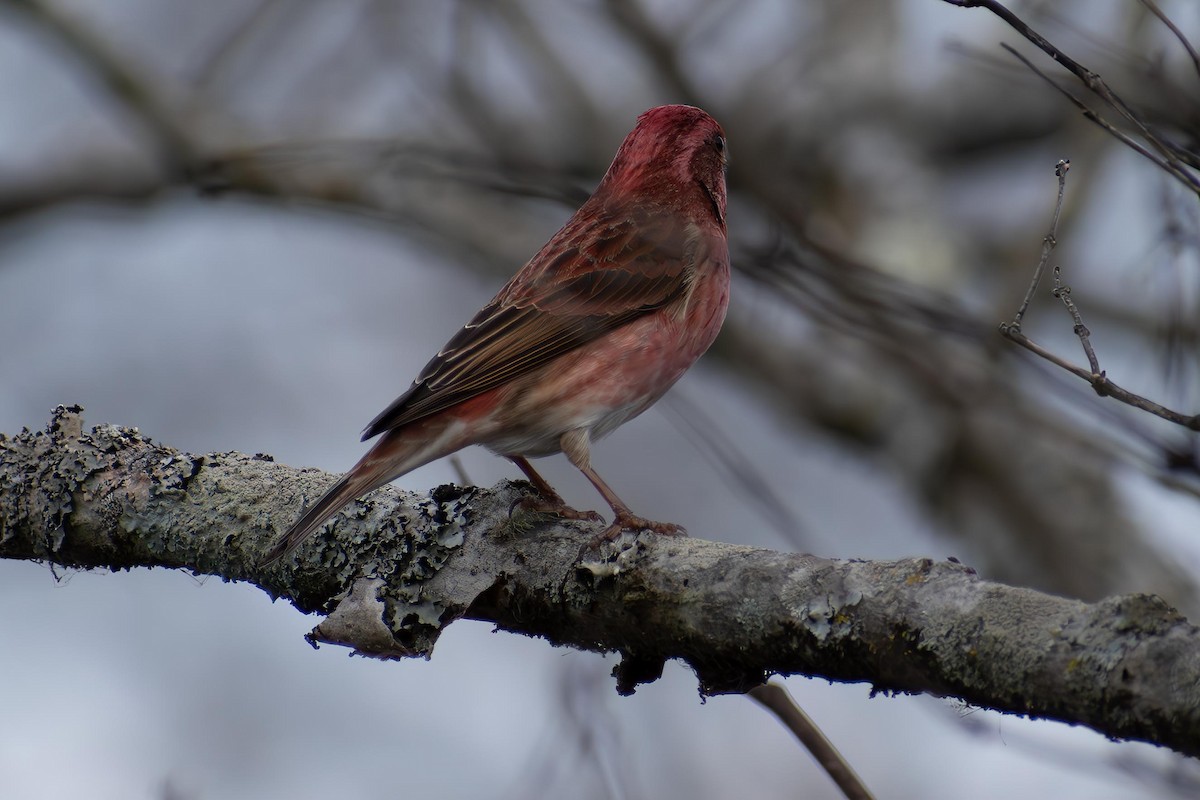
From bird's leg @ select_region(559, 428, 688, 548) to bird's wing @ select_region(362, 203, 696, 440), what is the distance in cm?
35

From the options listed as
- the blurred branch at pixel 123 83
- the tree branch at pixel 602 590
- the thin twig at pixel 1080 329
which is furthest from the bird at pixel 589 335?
the blurred branch at pixel 123 83

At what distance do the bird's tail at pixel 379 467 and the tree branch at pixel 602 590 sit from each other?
8 centimetres

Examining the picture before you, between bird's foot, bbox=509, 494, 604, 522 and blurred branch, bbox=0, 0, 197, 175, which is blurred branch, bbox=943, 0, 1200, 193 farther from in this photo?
blurred branch, bbox=0, 0, 197, 175

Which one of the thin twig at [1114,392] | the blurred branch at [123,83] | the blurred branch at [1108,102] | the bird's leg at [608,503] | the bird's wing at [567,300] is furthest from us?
the blurred branch at [123,83]

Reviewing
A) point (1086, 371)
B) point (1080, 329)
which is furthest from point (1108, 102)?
point (1086, 371)

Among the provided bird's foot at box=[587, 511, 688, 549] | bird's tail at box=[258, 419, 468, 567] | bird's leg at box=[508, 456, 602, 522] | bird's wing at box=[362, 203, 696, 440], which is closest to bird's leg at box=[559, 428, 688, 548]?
bird's foot at box=[587, 511, 688, 549]

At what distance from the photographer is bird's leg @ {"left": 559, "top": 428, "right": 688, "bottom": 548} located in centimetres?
381

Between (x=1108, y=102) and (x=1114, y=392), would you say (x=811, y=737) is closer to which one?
(x=1114, y=392)

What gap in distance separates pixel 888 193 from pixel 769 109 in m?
1.49

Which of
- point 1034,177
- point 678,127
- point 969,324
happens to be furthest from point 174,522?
point 1034,177

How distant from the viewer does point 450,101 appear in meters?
10.1

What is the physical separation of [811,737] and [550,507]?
3.79ft

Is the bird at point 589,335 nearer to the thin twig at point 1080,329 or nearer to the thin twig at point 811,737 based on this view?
the thin twig at point 811,737

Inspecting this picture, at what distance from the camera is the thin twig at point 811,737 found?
128 inches
